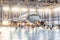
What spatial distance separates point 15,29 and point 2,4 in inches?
19.1

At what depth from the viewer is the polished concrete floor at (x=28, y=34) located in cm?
217

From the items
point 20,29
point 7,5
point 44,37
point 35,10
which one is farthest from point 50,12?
point 7,5

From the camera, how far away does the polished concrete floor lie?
2.17 m

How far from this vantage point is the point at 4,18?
2.17 m

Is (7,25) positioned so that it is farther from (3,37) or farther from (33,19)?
(33,19)

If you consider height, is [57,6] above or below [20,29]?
above

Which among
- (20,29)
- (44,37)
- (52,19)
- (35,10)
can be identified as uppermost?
(35,10)

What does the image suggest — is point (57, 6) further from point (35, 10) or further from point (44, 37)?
point (44, 37)

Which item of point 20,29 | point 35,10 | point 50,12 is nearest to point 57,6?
point 50,12

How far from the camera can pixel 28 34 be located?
2.23 m

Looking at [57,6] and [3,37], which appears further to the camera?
[57,6]

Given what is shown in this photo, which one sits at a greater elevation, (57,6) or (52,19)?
(57,6)

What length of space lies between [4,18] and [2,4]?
9.6 inches

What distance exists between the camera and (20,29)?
2.21 metres
